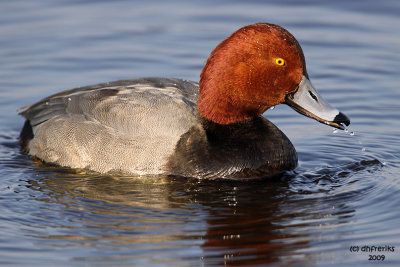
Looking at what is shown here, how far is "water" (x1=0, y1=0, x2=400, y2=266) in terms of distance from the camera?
5262 mm

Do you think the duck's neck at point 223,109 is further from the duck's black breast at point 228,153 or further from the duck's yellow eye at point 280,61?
the duck's yellow eye at point 280,61

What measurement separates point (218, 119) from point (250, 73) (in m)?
0.53

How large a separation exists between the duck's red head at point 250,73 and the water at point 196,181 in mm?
705

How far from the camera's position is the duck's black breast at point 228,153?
21.1 feet

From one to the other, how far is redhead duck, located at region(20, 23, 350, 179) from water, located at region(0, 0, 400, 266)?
0.58 feet

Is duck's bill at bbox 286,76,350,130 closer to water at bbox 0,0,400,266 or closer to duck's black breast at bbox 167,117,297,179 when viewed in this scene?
duck's black breast at bbox 167,117,297,179

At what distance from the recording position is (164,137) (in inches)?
255

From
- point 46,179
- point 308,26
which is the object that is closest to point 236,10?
point 308,26

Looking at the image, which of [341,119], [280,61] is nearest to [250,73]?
[280,61]

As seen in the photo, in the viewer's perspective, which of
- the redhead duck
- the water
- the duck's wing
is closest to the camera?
the water

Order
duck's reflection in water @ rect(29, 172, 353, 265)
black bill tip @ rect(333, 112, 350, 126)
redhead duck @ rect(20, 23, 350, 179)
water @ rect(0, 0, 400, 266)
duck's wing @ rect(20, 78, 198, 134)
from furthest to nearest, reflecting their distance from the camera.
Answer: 1. duck's wing @ rect(20, 78, 198, 134)
2. redhead duck @ rect(20, 23, 350, 179)
3. black bill tip @ rect(333, 112, 350, 126)
4. water @ rect(0, 0, 400, 266)
5. duck's reflection in water @ rect(29, 172, 353, 265)

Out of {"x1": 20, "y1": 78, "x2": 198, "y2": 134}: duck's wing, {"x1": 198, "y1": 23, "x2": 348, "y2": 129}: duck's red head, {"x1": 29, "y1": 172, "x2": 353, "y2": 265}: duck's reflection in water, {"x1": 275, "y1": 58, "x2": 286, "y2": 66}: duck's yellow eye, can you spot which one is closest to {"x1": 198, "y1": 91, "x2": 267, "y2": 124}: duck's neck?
{"x1": 198, "y1": 23, "x2": 348, "y2": 129}: duck's red head

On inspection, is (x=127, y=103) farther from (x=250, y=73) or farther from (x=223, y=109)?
(x=250, y=73)

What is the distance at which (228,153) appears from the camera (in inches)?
254
